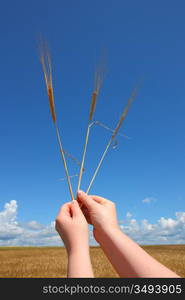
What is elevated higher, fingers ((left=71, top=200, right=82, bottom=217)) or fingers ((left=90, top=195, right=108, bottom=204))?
fingers ((left=90, top=195, right=108, bottom=204))

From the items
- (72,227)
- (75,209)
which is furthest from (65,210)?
(72,227)

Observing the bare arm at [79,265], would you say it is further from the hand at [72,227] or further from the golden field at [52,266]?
the golden field at [52,266]

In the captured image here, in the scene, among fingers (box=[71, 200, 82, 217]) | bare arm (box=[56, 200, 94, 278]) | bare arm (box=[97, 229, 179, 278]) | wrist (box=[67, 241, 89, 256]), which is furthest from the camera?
fingers (box=[71, 200, 82, 217])

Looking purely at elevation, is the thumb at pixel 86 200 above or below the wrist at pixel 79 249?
above

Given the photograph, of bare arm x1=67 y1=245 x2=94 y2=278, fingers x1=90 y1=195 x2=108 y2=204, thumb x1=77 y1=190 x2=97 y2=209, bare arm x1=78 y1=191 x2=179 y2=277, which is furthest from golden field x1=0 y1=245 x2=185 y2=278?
bare arm x1=67 y1=245 x2=94 y2=278

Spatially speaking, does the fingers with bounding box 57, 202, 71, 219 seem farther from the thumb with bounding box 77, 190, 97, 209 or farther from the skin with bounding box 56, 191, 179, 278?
the thumb with bounding box 77, 190, 97, 209

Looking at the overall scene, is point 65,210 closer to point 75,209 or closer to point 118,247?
point 75,209

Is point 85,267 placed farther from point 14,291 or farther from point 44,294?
point 14,291

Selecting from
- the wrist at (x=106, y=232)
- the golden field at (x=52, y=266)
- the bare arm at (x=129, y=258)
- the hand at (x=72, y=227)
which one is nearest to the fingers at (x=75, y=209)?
the hand at (x=72, y=227)
